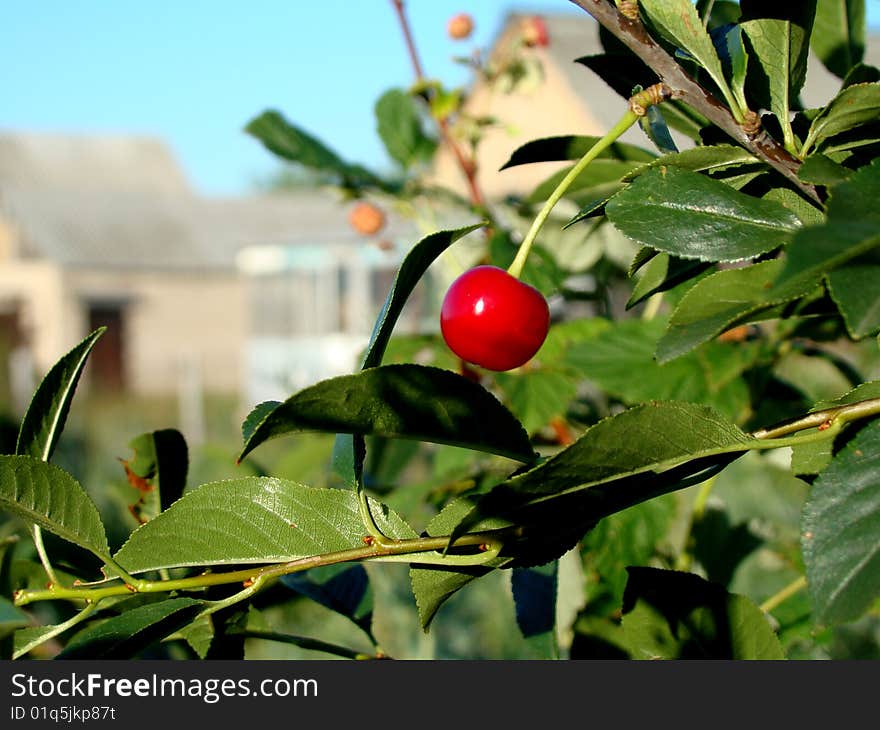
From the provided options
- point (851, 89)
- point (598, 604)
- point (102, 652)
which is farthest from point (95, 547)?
point (598, 604)

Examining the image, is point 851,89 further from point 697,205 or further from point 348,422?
point 348,422

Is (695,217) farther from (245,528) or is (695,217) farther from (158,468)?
(158,468)

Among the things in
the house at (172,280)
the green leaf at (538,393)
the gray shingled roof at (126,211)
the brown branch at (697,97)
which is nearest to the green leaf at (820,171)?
the brown branch at (697,97)

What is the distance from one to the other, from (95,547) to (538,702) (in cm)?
27

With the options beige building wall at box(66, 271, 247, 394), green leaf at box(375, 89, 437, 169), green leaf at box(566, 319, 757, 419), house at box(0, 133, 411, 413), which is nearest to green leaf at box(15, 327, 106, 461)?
green leaf at box(566, 319, 757, 419)

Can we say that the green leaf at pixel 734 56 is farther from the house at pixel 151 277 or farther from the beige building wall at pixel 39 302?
the beige building wall at pixel 39 302

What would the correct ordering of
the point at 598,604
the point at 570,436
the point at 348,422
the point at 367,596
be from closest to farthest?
1. the point at 348,422
2. the point at 367,596
3. the point at 598,604
4. the point at 570,436

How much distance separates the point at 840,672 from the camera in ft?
2.01

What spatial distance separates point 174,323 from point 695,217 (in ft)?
78.2

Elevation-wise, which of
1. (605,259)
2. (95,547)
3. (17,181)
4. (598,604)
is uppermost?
(17,181)

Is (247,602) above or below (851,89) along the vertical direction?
below

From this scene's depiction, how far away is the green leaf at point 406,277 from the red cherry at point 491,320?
1.8 inches

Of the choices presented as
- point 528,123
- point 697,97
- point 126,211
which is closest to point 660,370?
point 697,97

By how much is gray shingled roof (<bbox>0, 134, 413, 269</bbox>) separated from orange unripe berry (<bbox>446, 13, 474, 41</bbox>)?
52.8 feet
